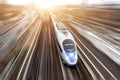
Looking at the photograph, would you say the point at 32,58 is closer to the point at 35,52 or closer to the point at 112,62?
the point at 35,52

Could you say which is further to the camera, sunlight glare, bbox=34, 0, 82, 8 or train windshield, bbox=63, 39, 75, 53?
sunlight glare, bbox=34, 0, 82, 8

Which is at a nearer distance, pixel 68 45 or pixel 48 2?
pixel 68 45

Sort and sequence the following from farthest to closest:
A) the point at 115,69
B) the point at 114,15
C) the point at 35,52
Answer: the point at 114,15 < the point at 35,52 < the point at 115,69

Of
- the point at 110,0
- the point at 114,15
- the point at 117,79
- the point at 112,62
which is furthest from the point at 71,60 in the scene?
the point at 110,0

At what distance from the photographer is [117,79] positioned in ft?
39.0

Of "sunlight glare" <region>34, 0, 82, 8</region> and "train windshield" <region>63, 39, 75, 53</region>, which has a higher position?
"train windshield" <region>63, 39, 75, 53</region>

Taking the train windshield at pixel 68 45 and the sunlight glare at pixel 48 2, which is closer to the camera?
the train windshield at pixel 68 45

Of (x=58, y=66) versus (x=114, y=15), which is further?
(x=114, y=15)

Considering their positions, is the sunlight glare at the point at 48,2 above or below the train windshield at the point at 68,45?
below

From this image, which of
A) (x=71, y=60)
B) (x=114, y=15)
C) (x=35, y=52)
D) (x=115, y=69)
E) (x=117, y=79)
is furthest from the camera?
(x=114, y=15)

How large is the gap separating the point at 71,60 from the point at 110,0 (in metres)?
48.7

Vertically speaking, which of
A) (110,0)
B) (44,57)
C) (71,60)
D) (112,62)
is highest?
(71,60)

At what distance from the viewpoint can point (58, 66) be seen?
13.4 m

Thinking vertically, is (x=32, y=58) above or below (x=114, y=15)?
above
